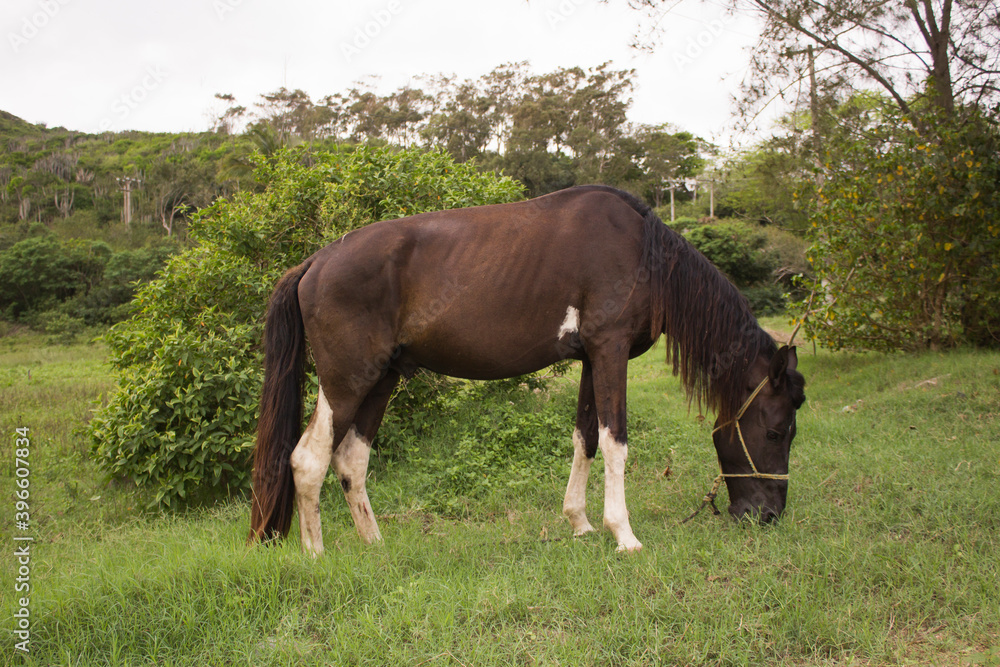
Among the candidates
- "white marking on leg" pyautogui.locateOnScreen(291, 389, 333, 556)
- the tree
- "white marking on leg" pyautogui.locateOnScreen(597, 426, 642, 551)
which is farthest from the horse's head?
the tree

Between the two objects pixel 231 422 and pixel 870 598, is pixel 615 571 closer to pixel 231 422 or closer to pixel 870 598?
pixel 870 598

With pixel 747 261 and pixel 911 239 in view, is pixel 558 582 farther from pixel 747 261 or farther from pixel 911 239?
pixel 747 261

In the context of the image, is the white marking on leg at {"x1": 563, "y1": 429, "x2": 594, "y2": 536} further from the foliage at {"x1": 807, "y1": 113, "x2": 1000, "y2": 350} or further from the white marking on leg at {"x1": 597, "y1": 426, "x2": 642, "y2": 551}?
the foliage at {"x1": 807, "y1": 113, "x2": 1000, "y2": 350}

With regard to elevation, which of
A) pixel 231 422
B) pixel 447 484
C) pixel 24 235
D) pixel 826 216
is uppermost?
pixel 24 235

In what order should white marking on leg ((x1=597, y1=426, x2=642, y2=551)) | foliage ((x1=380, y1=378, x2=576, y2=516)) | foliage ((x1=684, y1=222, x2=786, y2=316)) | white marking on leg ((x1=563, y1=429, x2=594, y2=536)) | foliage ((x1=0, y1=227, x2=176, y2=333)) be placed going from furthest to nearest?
foliage ((x1=0, y1=227, x2=176, y2=333)) < foliage ((x1=684, y1=222, x2=786, y2=316)) < foliage ((x1=380, y1=378, x2=576, y2=516)) < white marking on leg ((x1=563, y1=429, x2=594, y2=536)) < white marking on leg ((x1=597, y1=426, x2=642, y2=551))

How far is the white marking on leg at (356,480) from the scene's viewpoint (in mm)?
3955

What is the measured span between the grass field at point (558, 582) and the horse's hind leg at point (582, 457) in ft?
0.59

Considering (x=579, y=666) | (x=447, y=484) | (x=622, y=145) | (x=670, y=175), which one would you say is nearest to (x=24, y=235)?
(x=622, y=145)

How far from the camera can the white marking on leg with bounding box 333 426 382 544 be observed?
396 centimetres

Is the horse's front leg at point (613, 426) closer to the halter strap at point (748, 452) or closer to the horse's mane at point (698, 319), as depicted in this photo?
the horse's mane at point (698, 319)

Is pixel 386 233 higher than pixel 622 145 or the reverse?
the reverse

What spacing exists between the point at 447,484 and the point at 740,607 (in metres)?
2.88

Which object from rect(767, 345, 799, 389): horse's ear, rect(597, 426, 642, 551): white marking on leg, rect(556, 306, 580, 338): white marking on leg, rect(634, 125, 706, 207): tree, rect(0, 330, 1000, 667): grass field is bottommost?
rect(0, 330, 1000, 667): grass field

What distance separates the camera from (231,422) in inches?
222
